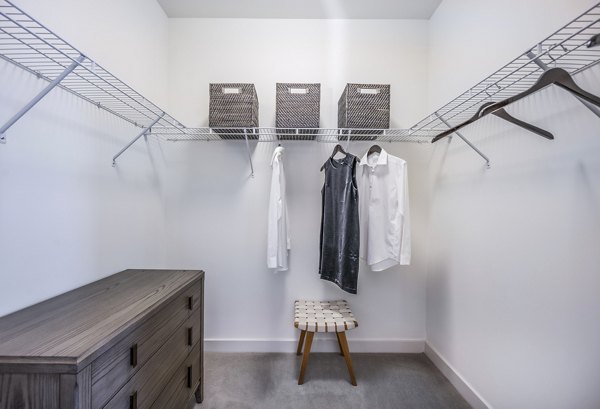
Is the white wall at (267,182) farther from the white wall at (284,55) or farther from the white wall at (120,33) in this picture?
the white wall at (120,33)

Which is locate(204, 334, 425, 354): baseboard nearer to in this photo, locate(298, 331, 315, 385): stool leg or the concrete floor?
the concrete floor

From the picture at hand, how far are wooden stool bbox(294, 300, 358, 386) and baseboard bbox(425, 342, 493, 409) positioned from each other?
0.70 metres

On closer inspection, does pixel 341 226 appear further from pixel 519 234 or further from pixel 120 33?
pixel 120 33

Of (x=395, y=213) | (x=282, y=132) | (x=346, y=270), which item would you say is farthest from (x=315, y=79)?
(x=346, y=270)

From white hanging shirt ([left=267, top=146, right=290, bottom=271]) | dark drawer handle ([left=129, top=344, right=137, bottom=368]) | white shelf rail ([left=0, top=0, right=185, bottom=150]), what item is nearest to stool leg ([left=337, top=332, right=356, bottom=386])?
white hanging shirt ([left=267, top=146, right=290, bottom=271])

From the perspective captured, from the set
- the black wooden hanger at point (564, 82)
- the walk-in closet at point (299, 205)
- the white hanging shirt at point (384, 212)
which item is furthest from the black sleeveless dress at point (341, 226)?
the black wooden hanger at point (564, 82)

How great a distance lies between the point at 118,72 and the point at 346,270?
2.02 metres

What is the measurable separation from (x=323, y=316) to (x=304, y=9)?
2.46 meters

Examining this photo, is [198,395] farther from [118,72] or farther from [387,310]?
[118,72]

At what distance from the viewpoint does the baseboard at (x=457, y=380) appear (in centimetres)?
167

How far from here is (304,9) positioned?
2.25 meters

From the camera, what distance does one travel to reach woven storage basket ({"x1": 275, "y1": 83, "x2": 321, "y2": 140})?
2041mm

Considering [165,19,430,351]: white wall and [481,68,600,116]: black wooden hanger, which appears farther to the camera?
[165,19,430,351]: white wall

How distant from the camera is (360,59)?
2381 mm
